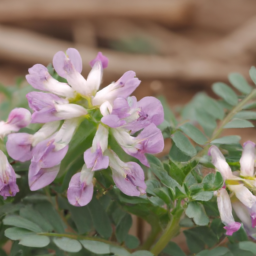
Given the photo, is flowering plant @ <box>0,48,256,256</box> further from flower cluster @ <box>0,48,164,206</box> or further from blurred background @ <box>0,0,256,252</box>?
blurred background @ <box>0,0,256,252</box>

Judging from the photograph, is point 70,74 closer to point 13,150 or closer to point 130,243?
point 13,150

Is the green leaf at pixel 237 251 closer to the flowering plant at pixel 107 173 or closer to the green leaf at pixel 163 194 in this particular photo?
the flowering plant at pixel 107 173

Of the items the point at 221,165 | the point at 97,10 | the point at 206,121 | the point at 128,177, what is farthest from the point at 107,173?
the point at 97,10

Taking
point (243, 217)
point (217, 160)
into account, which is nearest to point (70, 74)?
point (217, 160)

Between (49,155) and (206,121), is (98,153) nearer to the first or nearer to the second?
(49,155)

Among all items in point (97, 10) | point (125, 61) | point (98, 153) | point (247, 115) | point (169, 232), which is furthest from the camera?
point (97, 10)

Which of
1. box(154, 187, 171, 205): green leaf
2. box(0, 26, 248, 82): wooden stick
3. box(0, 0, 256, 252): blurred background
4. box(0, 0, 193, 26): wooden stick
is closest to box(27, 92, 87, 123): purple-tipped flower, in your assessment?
box(154, 187, 171, 205): green leaf
